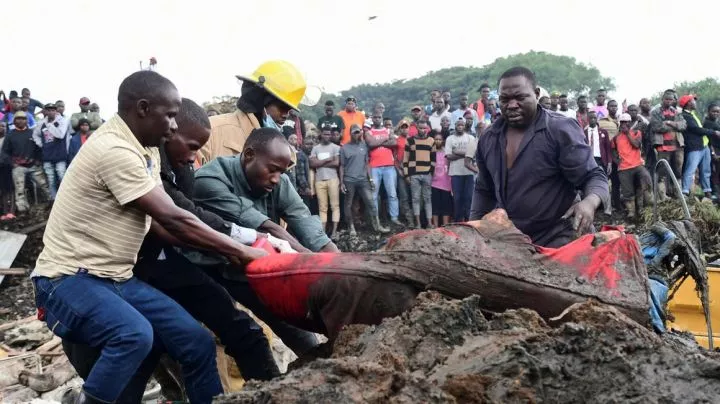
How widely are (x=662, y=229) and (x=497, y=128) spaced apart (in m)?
1.14

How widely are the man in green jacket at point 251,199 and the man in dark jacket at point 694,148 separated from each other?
1004 cm

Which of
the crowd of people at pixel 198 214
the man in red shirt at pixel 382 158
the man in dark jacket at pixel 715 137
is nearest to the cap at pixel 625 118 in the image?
the man in dark jacket at pixel 715 137

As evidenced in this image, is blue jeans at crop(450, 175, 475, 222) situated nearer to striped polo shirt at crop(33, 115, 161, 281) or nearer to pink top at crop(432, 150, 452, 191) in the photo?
pink top at crop(432, 150, 452, 191)

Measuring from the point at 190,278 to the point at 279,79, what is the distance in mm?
1544

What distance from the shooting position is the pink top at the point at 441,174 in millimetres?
12203

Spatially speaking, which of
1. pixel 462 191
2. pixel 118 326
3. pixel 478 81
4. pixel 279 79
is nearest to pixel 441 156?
pixel 462 191

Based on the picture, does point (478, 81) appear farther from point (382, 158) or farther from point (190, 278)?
point (190, 278)

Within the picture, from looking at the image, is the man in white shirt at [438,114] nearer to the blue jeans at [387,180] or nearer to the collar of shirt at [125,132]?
the blue jeans at [387,180]

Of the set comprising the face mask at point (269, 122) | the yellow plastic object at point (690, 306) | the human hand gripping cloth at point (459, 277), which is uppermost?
the face mask at point (269, 122)

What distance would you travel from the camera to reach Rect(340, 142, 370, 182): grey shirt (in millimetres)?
11938

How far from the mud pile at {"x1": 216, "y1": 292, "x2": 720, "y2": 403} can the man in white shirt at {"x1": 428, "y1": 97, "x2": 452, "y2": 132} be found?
10.4 m

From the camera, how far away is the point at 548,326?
2.48 meters

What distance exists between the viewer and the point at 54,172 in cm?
1189

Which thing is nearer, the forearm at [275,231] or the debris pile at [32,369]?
the forearm at [275,231]
